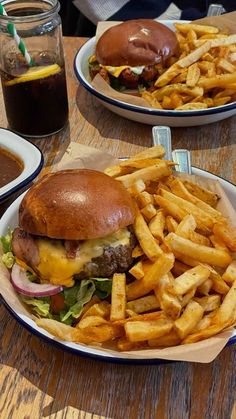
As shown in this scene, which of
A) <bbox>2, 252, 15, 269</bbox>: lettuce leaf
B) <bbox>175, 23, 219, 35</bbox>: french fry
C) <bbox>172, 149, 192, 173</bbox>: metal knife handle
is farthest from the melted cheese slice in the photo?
<bbox>175, 23, 219, 35</bbox>: french fry

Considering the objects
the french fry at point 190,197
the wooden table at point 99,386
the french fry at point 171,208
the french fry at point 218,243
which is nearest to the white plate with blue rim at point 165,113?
the french fry at point 190,197

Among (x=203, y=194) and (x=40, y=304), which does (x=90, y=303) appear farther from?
(x=203, y=194)

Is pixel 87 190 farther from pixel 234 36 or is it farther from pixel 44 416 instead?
pixel 234 36

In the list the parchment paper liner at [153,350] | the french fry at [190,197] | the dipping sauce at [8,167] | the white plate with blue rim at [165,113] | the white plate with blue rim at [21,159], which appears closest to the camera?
the parchment paper liner at [153,350]

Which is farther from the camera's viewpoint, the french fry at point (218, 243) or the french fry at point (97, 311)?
the french fry at point (218, 243)

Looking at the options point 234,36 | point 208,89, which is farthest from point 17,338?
point 234,36

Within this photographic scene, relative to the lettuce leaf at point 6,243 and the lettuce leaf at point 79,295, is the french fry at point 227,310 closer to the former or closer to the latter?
the lettuce leaf at point 79,295

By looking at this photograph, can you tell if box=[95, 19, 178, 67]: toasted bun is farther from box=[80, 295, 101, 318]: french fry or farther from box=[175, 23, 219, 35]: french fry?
box=[80, 295, 101, 318]: french fry
